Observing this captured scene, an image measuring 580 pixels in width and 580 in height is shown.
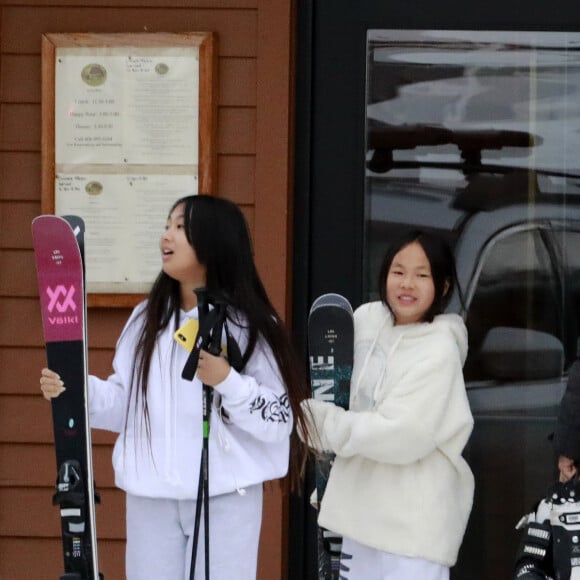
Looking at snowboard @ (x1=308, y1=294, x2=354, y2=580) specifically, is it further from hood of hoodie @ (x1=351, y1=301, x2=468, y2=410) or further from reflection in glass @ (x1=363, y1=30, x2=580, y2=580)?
reflection in glass @ (x1=363, y1=30, x2=580, y2=580)

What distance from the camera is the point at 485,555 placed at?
496 cm

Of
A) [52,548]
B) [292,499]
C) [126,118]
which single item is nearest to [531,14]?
[126,118]

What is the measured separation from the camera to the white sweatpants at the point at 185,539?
3.33m

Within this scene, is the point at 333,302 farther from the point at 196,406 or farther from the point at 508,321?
the point at 508,321

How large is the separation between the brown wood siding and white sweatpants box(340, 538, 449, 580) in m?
0.92

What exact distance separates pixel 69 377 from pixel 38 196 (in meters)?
Answer: 1.59

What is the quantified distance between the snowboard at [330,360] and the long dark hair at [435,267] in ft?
0.47

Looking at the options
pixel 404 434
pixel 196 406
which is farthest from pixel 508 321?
pixel 196 406

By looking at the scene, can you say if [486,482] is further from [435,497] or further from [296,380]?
[296,380]

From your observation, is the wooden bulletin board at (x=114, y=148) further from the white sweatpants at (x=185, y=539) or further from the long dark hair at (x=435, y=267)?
the white sweatpants at (x=185, y=539)

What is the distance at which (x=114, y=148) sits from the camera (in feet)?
15.9

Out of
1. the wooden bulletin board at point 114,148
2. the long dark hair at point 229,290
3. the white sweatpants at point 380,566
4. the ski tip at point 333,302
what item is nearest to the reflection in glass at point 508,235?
the wooden bulletin board at point 114,148

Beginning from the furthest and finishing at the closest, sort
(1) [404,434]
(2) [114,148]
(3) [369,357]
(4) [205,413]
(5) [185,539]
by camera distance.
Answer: (2) [114,148] < (3) [369,357] < (1) [404,434] < (5) [185,539] < (4) [205,413]

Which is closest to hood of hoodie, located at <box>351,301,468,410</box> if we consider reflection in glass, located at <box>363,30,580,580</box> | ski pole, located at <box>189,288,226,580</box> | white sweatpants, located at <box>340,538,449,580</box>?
white sweatpants, located at <box>340,538,449,580</box>
